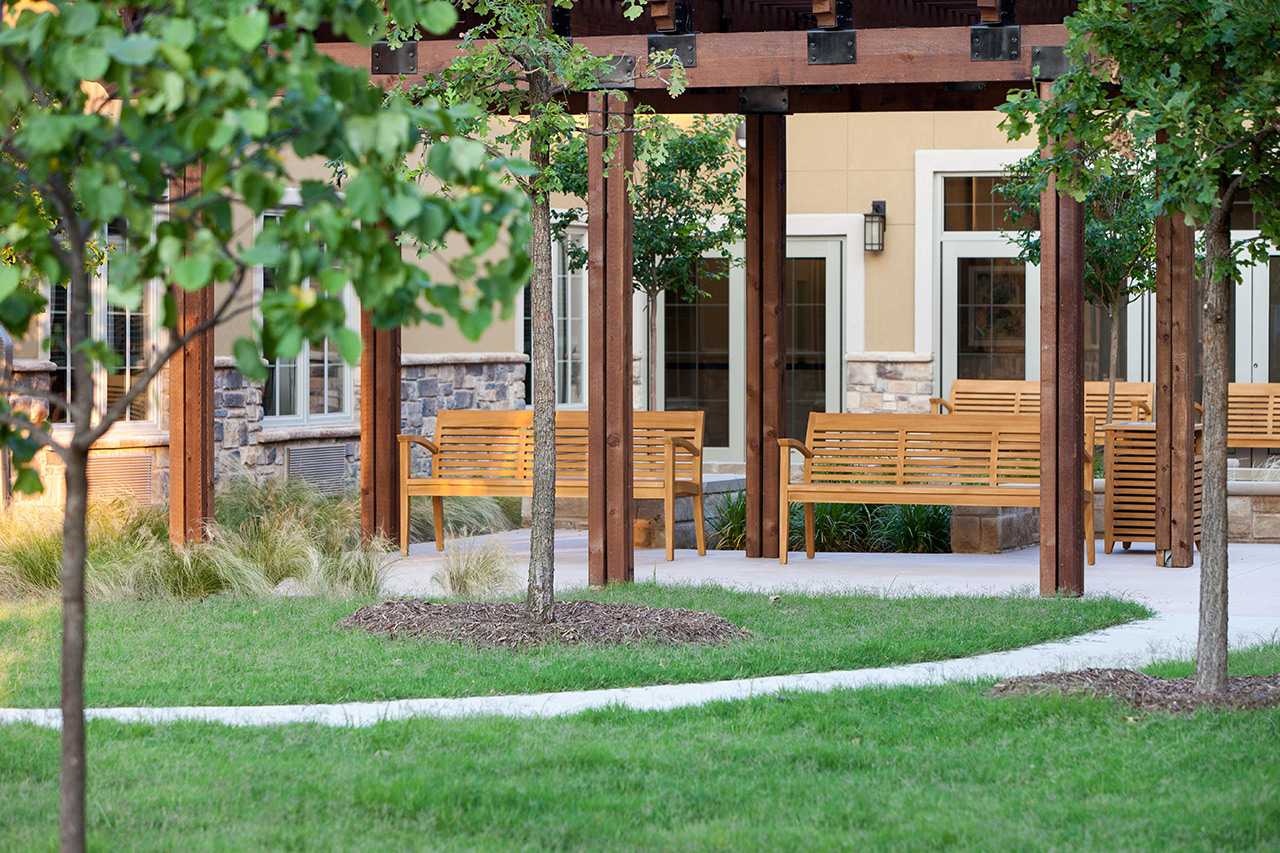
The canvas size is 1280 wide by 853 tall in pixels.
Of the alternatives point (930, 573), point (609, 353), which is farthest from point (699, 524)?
point (609, 353)

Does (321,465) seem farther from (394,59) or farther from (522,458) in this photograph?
(394,59)

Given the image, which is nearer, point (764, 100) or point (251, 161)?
point (251, 161)

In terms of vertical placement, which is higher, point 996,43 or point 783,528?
point 996,43

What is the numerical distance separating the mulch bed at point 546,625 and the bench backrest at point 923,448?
2.96m

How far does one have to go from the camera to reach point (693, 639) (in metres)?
6.47

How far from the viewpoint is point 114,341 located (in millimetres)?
11570

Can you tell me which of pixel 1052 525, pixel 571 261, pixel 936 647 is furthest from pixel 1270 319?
pixel 936 647

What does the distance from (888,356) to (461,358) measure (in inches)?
183

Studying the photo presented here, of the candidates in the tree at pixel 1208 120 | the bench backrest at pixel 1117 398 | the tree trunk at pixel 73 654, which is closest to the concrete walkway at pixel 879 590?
the tree at pixel 1208 120

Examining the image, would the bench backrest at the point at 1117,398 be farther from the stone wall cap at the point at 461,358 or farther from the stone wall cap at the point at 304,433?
the stone wall cap at the point at 304,433

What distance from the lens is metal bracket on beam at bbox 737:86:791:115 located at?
9.33m

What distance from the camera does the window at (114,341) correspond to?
11.0m

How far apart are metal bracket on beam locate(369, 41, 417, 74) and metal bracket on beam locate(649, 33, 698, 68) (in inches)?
52.9

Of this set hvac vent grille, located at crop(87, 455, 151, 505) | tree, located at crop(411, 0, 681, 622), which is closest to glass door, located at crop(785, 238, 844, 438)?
hvac vent grille, located at crop(87, 455, 151, 505)
